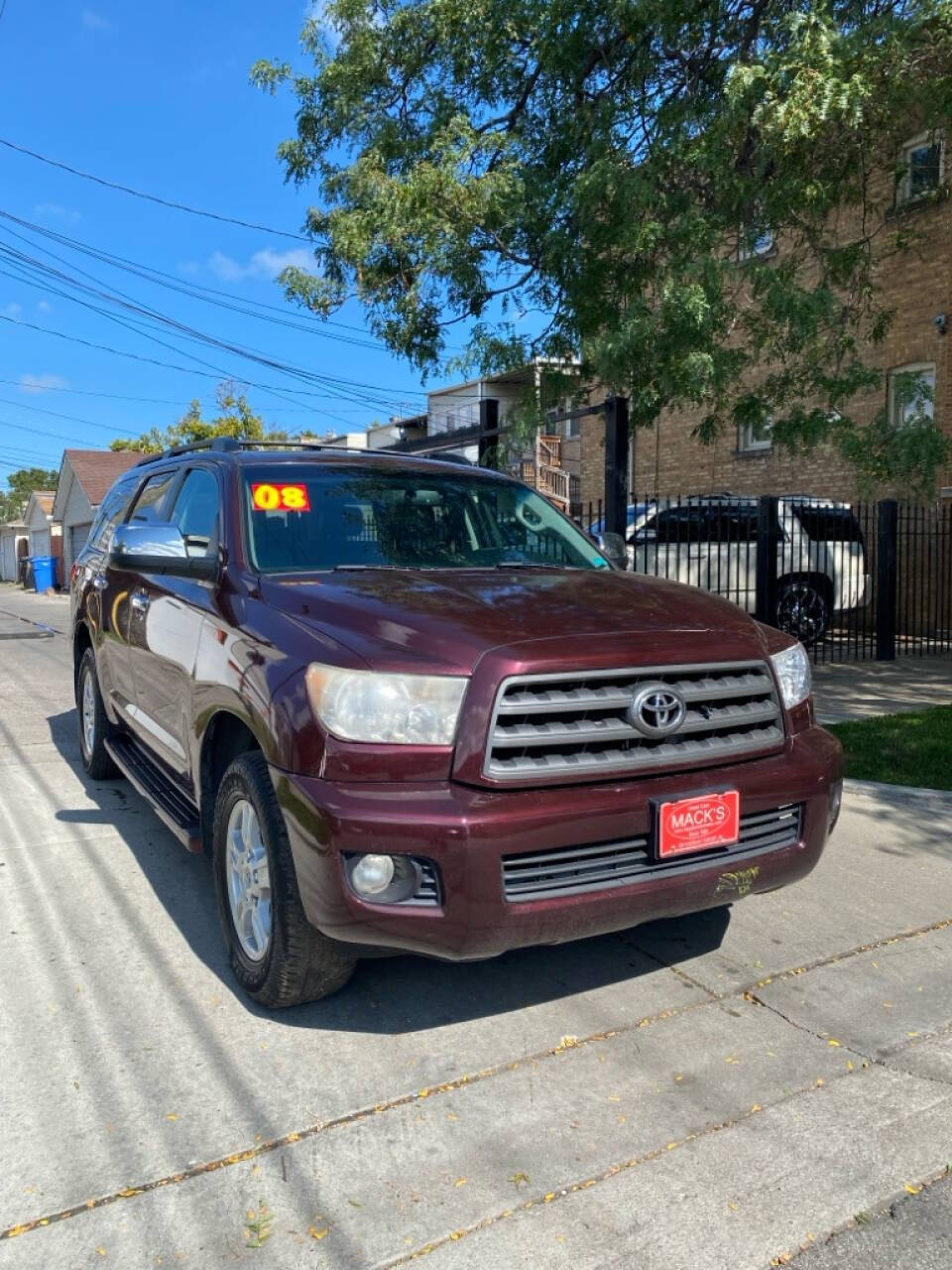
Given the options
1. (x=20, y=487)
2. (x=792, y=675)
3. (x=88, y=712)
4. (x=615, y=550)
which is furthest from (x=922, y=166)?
(x=20, y=487)

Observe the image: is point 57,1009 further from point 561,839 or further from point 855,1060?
point 855,1060

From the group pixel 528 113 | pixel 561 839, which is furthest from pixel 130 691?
pixel 528 113

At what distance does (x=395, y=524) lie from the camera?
13.5 ft

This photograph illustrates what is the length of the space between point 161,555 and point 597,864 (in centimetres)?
205

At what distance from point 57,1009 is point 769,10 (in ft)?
34.4

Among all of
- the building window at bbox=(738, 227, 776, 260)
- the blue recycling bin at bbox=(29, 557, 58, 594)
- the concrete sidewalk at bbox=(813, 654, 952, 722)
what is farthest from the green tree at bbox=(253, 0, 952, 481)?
the blue recycling bin at bbox=(29, 557, 58, 594)

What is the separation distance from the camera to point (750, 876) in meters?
3.16

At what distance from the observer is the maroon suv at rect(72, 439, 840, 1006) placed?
8.93 ft

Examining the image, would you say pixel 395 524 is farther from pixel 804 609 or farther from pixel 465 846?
pixel 804 609

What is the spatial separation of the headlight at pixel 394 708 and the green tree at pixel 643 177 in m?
6.30

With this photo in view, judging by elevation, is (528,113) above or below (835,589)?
above

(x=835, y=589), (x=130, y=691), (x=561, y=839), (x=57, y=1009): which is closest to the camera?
(x=561, y=839)

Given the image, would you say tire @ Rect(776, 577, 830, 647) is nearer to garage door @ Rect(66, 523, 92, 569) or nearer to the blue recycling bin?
garage door @ Rect(66, 523, 92, 569)

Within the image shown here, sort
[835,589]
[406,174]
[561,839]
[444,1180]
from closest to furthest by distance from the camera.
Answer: [444,1180]
[561,839]
[406,174]
[835,589]
